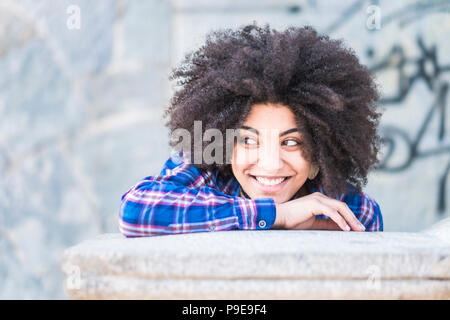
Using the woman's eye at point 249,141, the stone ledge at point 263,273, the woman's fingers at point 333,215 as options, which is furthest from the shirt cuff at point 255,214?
the stone ledge at point 263,273

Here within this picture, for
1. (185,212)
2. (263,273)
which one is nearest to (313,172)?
(185,212)

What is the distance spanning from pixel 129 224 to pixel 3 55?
7.55ft

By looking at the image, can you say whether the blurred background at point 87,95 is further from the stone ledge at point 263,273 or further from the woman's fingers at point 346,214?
the stone ledge at point 263,273

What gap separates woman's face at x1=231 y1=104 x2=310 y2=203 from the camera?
7.16 feet

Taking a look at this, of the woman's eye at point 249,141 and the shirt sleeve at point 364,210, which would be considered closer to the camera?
the woman's eye at point 249,141

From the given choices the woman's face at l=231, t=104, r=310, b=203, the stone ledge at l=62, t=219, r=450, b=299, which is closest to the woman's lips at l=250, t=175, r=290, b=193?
the woman's face at l=231, t=104, r=310, b=203

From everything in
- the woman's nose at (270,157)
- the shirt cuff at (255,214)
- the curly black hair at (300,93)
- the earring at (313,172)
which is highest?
the curly black hair at (300,93)

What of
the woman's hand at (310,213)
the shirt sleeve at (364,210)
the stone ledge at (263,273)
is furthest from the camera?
the shirt sleeve at (364,210)

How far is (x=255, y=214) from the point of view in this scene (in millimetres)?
1998

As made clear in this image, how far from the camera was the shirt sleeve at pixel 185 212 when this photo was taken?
195 cm

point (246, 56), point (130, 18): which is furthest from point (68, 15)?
point (246, 56)

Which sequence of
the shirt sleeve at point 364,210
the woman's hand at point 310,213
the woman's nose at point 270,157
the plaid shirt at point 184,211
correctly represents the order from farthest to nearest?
the shirt sleeve at point 364,210 → the woman's nose at point 270,157 → the woman's hand at point 310,213 → the plaid shirt at point 184,211
